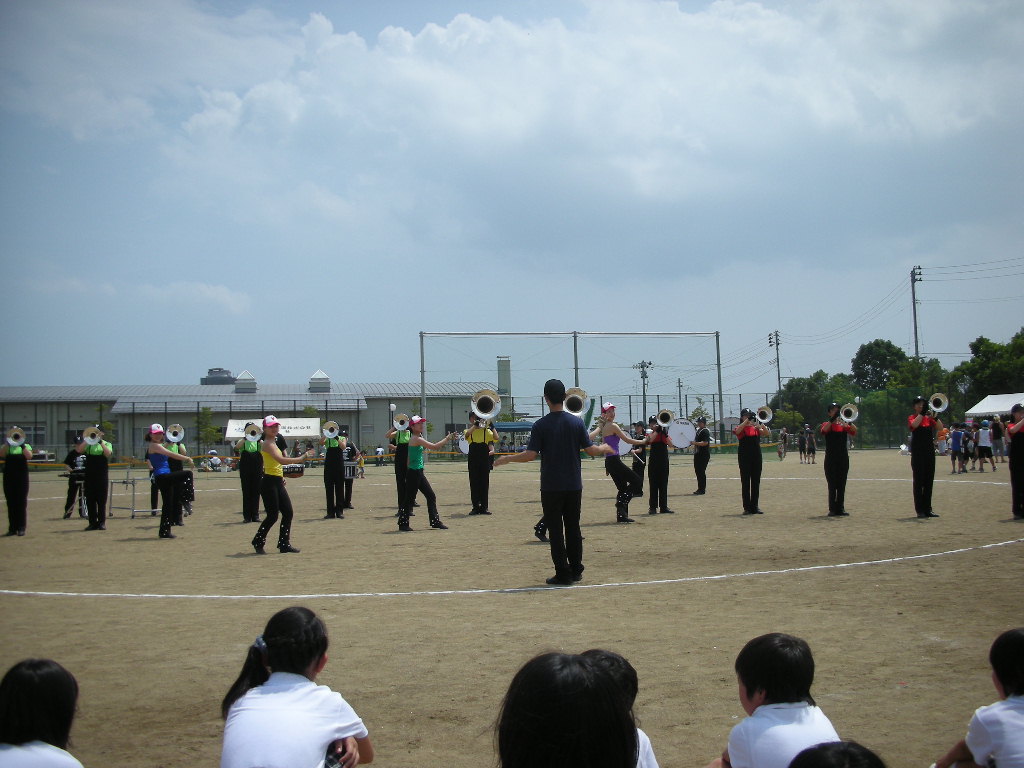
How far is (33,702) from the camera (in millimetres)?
2904

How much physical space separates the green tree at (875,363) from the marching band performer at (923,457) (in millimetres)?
98449

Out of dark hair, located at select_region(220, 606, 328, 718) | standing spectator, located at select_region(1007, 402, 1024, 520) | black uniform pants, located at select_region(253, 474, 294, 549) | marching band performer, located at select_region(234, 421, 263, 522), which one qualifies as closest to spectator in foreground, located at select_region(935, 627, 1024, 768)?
dark hair, located at select_region(220, 606, 328, 718)

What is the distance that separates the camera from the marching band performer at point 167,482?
15.5 metres

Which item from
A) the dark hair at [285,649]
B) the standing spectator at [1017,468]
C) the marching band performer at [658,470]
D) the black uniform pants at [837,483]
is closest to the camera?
the dark hair at [285,649]

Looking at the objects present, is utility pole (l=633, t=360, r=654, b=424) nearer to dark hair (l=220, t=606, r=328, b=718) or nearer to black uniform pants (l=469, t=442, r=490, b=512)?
black uniform pants (l=469, t=442, r=490, b=512)

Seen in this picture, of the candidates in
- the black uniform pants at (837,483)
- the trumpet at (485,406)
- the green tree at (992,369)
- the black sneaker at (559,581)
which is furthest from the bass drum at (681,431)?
the green tree at (992,369)

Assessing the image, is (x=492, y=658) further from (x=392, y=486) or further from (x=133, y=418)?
(x=133, y=418)

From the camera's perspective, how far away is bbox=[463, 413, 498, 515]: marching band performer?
19047 millimetres

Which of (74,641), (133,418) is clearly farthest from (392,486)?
(133,418)

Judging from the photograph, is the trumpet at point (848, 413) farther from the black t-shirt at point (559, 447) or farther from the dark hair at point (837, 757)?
the dark hair at point (837, 757)

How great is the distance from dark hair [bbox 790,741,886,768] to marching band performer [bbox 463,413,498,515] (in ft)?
55.1

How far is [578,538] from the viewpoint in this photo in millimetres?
9734

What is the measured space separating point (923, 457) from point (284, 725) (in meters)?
14.3

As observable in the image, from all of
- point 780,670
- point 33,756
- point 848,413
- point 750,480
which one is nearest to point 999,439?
point 848,413
